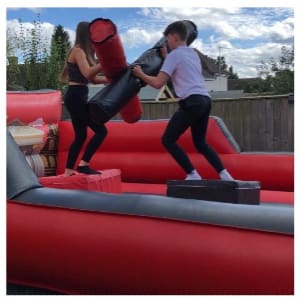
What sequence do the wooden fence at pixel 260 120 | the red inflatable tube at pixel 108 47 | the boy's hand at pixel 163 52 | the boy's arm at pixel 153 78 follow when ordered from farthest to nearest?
the wooden fence at pixel 260 120
the boy's hand at pixel 163 52
the boy's arm at pixel 153 78
the red inflatable tube at pixel 108 47

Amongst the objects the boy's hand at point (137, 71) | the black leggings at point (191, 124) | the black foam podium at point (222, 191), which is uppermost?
the boy's hand at point (137, 71)

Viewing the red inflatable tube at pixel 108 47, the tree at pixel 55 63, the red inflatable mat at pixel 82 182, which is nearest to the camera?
the red inflatable tube at pixel 108 47

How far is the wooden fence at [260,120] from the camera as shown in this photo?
4.78m

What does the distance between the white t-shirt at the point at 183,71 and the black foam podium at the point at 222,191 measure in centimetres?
49

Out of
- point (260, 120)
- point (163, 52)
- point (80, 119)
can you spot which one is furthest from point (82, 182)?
point (260, 120)

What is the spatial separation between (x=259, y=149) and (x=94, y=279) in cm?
321

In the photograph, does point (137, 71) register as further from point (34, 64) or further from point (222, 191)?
point (34, 64)

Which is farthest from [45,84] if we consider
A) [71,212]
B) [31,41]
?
[71,212]

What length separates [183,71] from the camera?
271 centimetres

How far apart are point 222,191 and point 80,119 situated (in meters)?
0.96

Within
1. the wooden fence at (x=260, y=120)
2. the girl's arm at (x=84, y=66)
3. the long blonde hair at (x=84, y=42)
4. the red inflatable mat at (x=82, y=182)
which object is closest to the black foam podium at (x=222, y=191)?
the red inflatable mat at (x=82, y=182)

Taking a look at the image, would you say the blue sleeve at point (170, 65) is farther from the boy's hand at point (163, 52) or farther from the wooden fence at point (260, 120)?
the wooden fence at point (260, 120)

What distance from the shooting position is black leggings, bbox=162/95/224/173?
2.70 metres
